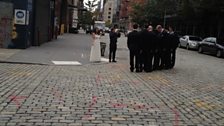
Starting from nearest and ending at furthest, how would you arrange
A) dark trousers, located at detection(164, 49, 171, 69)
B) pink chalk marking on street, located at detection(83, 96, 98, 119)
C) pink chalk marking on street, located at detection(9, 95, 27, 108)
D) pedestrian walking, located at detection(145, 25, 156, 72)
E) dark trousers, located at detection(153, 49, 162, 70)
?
pink chalk marking on street, located at detection(83, 96, 98, 119), pink chalk marking on street, located at detection(9, 95, 27, 108), pedestrian walking, located at detection(145, 25, 156, 72), dark trousers, located at detection(153, 49, 162, 70), dark trousers, located at detection(164, 49, 171, 69)

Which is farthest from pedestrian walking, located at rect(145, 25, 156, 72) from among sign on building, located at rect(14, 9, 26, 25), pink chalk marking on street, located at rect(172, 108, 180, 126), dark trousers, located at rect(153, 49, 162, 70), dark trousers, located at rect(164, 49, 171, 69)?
sign on building, located at rect(14, 9, 26, 25)

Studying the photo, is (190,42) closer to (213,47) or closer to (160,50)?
(213,47)

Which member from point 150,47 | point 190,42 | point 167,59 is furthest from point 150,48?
point 190,42

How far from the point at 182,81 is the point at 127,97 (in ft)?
14.9

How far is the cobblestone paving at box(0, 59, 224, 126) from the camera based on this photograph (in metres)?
7.74

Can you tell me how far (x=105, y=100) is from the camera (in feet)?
31.9

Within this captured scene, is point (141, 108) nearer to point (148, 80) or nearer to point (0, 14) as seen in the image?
point (148, 80)

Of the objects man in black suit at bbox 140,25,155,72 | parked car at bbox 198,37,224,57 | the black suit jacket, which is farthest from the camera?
parked car at bbox 198,37,224,57

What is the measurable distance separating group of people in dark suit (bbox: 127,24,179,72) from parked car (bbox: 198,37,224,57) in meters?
15.8

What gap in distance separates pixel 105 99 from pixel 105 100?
13cm

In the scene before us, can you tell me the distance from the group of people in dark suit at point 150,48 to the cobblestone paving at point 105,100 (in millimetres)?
1563

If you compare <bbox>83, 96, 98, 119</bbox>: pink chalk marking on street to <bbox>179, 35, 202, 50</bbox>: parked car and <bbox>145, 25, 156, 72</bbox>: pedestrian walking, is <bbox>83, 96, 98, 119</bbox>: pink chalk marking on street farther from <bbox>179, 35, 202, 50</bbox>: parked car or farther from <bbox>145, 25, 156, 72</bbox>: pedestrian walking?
<bbox>179, 35, 202, 50</bbox>: parked car

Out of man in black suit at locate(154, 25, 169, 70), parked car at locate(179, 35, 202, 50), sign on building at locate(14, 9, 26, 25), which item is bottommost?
parked car at locate(179, 35, 202, 50)

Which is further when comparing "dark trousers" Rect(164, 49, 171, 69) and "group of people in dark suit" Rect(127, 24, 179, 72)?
"dark trousers" Rect(164, 49, 171, 69)
